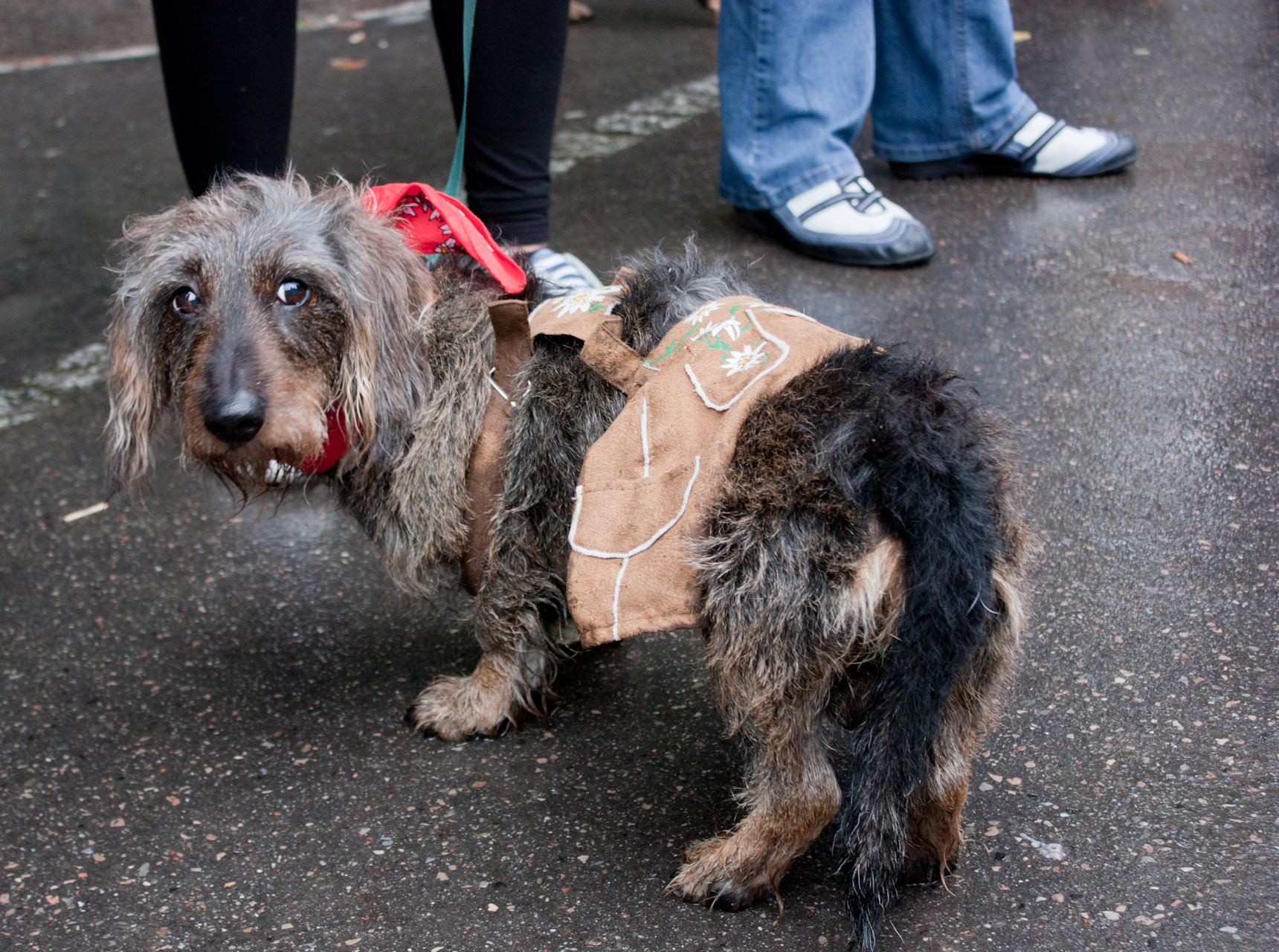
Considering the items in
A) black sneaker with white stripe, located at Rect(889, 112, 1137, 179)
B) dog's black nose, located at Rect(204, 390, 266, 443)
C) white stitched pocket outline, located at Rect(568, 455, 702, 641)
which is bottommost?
black sneaker with white stripe, located at Rect(889, 112, 1137, 179)

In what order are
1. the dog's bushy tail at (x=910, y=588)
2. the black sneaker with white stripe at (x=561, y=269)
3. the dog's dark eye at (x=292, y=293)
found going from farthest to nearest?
the black sneaker with white stripe at (x=561, y=269), the dog's dark eye at (x=292, y=293), the dog's bushy tail at (x=910, y=588)

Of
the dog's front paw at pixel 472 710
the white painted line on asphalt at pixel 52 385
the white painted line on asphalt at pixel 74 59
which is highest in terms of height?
the dog's front paw at pixel 472 710

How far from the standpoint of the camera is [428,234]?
244 centimetres

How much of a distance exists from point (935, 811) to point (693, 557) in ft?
1.99

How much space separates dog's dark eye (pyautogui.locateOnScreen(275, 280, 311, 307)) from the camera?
215 centimetres

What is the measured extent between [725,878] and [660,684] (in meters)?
0.66

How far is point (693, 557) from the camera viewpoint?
72.5 inches

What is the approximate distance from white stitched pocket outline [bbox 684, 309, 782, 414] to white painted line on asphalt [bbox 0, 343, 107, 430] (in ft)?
9.47

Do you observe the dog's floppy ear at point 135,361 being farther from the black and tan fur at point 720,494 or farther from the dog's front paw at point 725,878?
the dog's front paw at point 725,878

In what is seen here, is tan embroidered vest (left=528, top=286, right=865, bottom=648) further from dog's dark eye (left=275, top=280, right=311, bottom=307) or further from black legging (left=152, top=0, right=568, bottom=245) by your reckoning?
black legging (left=152, top=0, right=568, bottom=245)

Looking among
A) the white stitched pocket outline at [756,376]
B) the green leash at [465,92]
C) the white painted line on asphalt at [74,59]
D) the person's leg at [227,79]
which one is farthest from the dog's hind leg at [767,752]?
the white painted line on asphalt at [74,59]

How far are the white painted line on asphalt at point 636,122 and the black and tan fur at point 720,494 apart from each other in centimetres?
312

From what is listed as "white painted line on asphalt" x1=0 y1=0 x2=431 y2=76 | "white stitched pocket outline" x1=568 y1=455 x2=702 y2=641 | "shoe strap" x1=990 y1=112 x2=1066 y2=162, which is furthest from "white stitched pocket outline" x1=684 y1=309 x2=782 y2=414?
"white painted line on asphalt" x1=0 y1=0 x2=431 y2=76

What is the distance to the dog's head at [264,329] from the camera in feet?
6.81
